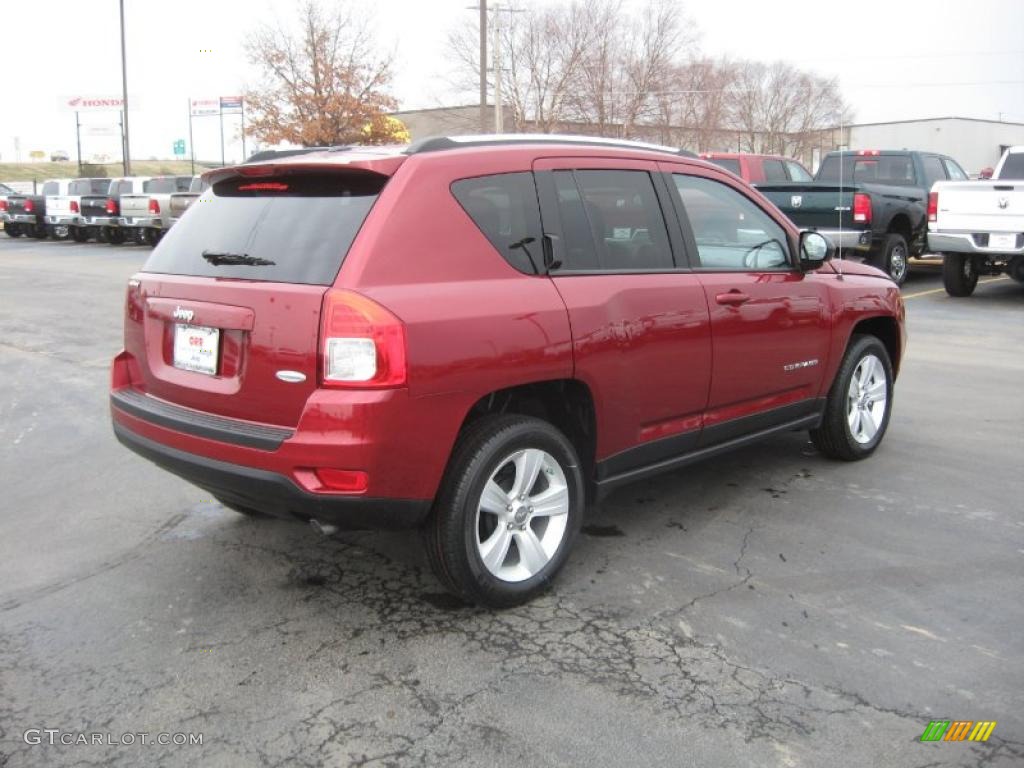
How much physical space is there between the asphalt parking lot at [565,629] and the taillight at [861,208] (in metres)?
7.87

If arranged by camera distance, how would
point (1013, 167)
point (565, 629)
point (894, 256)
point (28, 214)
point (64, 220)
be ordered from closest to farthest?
point (565, 629) → point (1013, 167) → point (894, 256) → point (64, 220) → point (28, 214)

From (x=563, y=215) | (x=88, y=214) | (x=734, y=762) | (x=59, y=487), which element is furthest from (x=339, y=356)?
(x=88, y=214)

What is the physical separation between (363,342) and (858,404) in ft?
11.5

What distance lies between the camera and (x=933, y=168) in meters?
15.3

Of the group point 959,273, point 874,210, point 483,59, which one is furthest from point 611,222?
point 483,59

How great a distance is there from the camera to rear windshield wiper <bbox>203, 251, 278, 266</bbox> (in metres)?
3.47

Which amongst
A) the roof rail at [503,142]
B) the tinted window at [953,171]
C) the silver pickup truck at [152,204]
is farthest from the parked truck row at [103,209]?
the roof rail at [503,142]

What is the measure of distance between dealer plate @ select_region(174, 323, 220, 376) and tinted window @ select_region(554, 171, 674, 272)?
4.59 feet

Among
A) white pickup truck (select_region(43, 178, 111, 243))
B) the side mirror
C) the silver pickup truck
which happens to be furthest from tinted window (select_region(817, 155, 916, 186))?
white pickup truck (select_region(43, 178, 111, 243))

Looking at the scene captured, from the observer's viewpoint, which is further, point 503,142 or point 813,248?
point 813,248

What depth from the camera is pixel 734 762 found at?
267 centimetres

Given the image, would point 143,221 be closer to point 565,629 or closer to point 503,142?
point 503,142

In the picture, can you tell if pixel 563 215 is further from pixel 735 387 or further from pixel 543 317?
pixel 735 387

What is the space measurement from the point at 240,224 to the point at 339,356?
0.93 m
